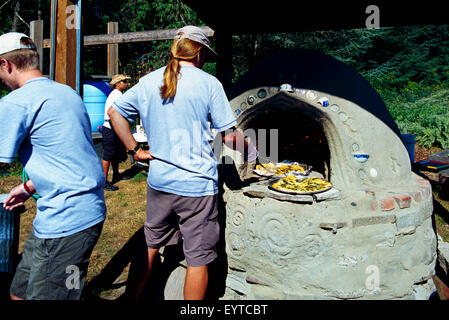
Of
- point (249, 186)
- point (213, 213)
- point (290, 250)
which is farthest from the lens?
point (249, 186)

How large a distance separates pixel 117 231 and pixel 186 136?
288 centimetres

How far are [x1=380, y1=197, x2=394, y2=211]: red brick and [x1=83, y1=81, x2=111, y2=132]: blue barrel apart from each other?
21.3 ft

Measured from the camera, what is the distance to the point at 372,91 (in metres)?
3.68

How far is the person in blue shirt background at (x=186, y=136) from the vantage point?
2.20 meters

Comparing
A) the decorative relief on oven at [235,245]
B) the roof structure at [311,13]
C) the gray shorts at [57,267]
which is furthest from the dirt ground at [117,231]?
the roof structure at [311,13]

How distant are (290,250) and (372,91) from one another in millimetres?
1979

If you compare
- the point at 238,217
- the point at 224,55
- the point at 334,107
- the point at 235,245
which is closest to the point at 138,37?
the point at 224,55

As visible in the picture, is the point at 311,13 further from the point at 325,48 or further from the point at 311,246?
the point at 325,48

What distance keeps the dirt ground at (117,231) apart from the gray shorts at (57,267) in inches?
53.7

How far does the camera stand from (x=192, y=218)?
2.32m

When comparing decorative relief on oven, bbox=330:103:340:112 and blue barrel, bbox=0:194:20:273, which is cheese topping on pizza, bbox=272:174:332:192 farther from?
blue barrel, bbox=0:194:20:273

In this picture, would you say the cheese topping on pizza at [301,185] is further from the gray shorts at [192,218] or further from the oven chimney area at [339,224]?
the gray shorts at [192,218]
